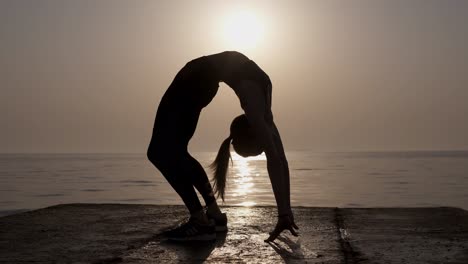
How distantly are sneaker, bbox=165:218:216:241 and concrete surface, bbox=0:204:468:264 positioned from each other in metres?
0.10

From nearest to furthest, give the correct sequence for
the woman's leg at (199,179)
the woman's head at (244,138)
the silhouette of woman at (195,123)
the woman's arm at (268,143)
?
1. the woman's arm at (268,143)
2. the silhouette of woman at (195,123)
3. the woman's head at (244,138)
4. the woman's leg at (199,179)

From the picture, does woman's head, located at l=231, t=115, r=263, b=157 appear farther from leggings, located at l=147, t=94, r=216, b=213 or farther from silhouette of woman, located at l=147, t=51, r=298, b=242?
leggings, located at l=147, t=94, r=216, b=213

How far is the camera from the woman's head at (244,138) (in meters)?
4.50

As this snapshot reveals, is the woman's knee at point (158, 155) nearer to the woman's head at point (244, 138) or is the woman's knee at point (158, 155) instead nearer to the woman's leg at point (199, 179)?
the woman's leg at point (199, 179)

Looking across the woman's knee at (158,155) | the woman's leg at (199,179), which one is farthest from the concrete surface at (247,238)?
the woman's knee at (158,155)

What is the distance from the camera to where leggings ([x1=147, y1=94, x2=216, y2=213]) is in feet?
14.9

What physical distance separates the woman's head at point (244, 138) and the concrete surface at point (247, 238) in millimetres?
660

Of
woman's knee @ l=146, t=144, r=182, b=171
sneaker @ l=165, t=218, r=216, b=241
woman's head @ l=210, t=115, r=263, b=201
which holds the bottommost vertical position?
sneaker @ l=165, t=218, r=216, b=241

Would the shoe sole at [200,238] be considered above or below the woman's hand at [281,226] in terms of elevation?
below

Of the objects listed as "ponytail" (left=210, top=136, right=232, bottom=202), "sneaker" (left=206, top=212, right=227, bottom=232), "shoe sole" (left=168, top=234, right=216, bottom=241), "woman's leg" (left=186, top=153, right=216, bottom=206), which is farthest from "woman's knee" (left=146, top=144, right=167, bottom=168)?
"sneaker" (left=206, top=212, right=227, bottom=232)

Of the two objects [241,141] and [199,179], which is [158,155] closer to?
[199,179]

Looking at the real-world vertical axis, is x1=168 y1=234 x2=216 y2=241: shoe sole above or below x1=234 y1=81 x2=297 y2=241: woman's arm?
below

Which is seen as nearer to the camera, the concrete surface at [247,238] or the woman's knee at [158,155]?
the concrete surface at [247,238]

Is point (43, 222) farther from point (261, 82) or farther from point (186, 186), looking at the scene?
point (261, 82)
